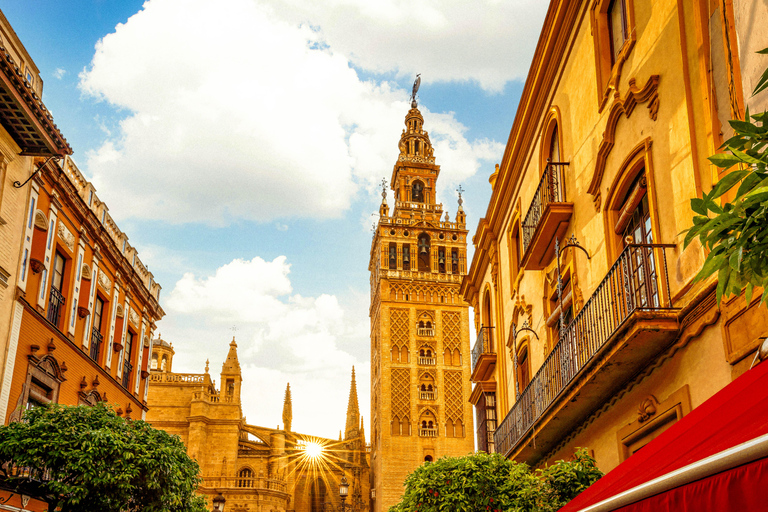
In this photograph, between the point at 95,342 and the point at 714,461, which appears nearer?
the point at 714,461

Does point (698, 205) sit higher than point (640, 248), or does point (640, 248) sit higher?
point (640, 248)

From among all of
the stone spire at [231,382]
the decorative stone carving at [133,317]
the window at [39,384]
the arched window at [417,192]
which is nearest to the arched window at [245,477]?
the stone spire at [231,382]

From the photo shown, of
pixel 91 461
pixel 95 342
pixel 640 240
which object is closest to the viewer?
pixel 640 240

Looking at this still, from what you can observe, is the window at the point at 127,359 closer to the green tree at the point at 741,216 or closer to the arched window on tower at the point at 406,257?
the green tree at the point at 741,216

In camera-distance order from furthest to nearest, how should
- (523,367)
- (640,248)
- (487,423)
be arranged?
(487,423), (523,367), (640,248)

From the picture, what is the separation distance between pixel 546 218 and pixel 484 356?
24.8 ft

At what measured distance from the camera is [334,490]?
58.6 metres

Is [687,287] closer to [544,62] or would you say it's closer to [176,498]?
[544,62]

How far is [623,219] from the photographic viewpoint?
32.6 ft

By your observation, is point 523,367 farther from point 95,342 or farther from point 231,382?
point 231,382

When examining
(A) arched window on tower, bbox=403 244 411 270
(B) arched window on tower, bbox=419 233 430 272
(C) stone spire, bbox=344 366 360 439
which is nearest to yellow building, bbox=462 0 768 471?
(A) arched window on tower, bbox=403 244 411 270

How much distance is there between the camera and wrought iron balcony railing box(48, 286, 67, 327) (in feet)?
55.6

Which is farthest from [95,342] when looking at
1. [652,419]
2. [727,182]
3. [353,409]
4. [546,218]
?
[353,409]

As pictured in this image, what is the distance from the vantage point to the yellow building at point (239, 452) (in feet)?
153
